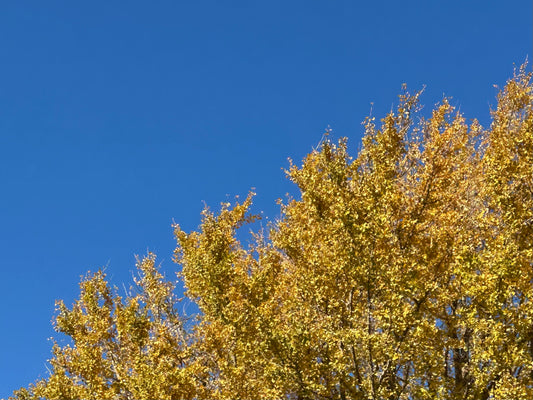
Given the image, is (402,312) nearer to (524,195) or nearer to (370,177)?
(370,177)

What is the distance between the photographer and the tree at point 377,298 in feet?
45.9

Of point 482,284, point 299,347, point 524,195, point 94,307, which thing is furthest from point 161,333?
point 524,195

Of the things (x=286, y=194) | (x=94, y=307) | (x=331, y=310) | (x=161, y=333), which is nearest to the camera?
(x=331, y=310)

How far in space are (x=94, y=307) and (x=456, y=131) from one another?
60.5ft

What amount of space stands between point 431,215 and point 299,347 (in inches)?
243

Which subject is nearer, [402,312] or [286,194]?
[402,312]

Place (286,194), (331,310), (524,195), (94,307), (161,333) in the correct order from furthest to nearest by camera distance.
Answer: (286,194), (94,307), (161,333), (524,195), (331,310)

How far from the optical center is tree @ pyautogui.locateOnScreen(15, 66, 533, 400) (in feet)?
45.9

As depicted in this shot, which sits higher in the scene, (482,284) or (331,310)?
(331,310)

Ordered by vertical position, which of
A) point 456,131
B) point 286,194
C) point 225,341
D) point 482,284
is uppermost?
point 286,194

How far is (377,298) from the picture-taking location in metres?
14.9

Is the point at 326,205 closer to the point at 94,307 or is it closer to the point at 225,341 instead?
the point at 225,341

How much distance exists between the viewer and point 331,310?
1609cm

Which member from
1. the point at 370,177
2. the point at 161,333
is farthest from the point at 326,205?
the point at 161,333
